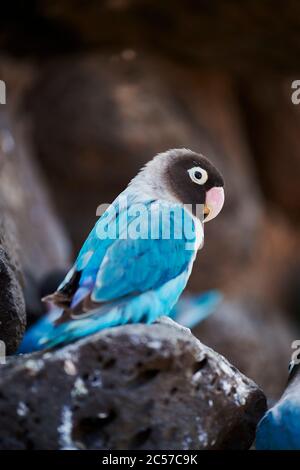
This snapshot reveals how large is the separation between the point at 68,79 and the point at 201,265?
6.72ft

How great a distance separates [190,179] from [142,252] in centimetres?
52

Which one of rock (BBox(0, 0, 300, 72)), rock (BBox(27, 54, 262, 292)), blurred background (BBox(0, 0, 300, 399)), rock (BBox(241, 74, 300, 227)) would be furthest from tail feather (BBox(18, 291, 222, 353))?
rock (BBox(241, 74, 300, 227))

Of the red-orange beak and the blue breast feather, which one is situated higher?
the red-orange beak

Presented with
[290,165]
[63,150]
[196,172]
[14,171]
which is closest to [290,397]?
[196,172]

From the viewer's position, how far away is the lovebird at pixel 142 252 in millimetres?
2520

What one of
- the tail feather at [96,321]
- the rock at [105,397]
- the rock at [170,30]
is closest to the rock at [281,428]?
the rock at [105,397]

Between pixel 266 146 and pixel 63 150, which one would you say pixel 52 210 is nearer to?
pixel 63 150

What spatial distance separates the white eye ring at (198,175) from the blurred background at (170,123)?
2352 millimetres

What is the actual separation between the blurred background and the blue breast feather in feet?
8.20

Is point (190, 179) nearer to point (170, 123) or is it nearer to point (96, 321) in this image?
point (96, 321)

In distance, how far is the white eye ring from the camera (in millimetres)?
3068

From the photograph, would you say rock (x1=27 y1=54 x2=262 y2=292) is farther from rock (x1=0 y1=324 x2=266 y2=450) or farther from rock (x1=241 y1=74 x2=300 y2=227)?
rock (x1=0 y1=324 x2=266 y2=450)

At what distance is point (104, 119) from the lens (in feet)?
21.9

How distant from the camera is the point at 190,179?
3078 mm
